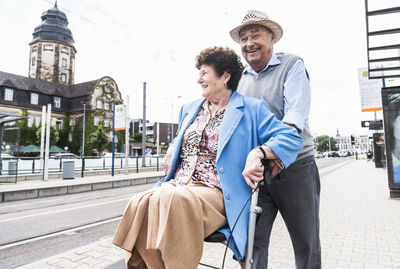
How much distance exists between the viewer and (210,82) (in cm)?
194

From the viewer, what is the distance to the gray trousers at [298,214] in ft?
6.79

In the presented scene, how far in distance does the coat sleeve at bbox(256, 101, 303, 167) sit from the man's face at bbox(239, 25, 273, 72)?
522 millimetres

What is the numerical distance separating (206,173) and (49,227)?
5.57 meters

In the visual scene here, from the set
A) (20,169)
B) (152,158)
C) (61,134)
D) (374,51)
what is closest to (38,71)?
(61,134)

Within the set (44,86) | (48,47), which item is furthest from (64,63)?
(44,86)

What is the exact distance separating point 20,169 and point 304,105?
17985 mm

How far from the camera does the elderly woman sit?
1391mm

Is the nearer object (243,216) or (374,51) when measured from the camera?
(243,216)

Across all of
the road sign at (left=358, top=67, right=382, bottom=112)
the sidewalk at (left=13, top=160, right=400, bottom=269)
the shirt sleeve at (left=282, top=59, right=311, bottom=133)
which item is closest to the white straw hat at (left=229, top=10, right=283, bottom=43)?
the shirt sleeve at (left=282, top=59, right=311, bottom=133)

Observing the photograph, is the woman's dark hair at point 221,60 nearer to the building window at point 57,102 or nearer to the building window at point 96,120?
the building window at point 96,120

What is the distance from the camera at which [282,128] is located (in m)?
1.70

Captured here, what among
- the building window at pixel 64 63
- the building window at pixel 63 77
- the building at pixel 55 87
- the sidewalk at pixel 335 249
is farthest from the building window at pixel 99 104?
the sidewalk at pixel 335 249

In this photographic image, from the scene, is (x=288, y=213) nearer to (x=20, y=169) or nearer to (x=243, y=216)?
(x=243, y=216)

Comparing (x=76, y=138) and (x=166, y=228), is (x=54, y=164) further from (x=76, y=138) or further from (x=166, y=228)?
(x=76, y=138)
